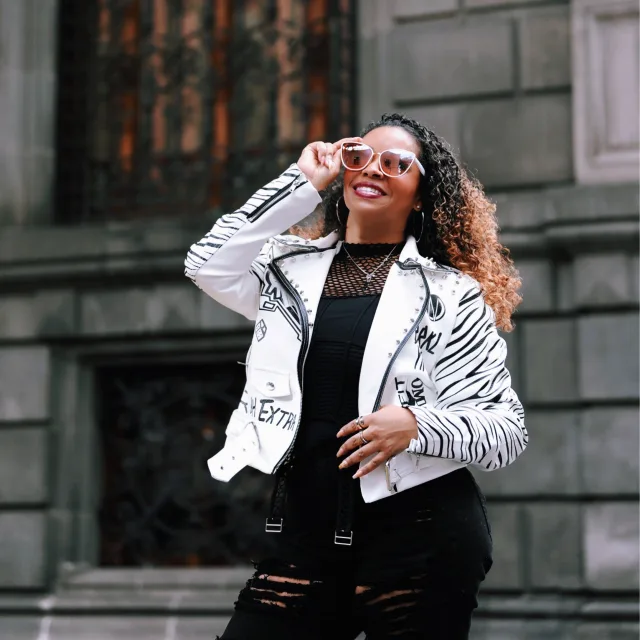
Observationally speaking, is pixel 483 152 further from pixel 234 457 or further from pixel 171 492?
pixel 234 457

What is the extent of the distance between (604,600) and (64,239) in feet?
13.4

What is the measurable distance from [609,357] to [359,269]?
421 centimetres

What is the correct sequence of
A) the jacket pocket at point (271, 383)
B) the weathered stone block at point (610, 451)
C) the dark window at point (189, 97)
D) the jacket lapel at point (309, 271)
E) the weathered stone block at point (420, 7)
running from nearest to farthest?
the jacket pocket at point (271, 383) < the jacket lapel at point (309, 271) < the weathered stone block at point (610, 451) < the weathered stone block at point (420, 7) < the dark window at point (189, 97)

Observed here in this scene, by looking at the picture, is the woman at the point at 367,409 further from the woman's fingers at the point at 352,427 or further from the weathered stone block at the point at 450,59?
the weathered stone block at the point at 450,59

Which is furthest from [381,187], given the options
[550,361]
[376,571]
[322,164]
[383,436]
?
[550,361]

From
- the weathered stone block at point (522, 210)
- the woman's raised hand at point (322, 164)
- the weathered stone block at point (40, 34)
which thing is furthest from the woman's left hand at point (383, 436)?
the weathered stone block at point (40, 34)

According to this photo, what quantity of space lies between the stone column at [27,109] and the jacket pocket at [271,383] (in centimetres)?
585

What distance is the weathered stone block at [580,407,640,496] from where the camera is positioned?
728cm

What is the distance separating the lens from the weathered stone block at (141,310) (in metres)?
8.41

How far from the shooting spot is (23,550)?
839 centimetres

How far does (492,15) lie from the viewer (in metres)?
7.97

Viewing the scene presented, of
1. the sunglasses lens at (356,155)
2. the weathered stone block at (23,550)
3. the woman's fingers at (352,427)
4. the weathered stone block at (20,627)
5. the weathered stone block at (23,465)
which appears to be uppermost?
the sunglasses lens at (356,155)

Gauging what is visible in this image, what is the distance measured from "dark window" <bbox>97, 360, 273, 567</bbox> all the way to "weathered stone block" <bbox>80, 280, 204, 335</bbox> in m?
0.39

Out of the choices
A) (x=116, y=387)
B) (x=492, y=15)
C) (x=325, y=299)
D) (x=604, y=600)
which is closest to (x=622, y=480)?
(x=604, y=600)
